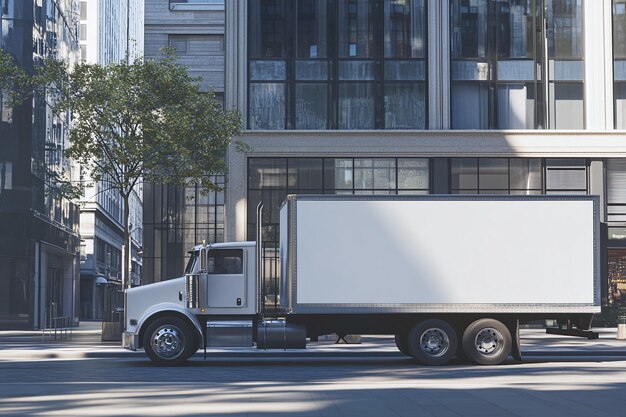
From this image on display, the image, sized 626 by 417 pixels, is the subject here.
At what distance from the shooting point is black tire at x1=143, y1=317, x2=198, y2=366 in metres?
24.6

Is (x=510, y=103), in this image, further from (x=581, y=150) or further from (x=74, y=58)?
(x=74, y=58)

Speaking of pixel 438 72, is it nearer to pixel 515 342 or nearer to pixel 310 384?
pixel 515 342

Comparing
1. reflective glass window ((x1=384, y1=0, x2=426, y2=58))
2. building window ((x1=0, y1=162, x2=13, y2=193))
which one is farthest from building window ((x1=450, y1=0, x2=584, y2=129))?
building window ((x1=0, y1=162, x2=13, y2=193))

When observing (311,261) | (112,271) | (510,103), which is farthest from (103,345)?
(112,271)

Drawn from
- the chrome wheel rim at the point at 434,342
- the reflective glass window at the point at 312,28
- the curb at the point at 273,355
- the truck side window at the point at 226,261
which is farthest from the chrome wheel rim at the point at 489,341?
the reflective glass window at the point at 312,28

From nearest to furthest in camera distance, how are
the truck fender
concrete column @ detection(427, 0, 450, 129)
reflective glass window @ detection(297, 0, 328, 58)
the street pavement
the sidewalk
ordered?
the street pavement
the truck fender
the sidewalk
concrete column @ detection(427, 0, 450, 129)
reflective glass window @ detection(297, 0, 328, 58)

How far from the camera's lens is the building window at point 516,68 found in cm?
4738

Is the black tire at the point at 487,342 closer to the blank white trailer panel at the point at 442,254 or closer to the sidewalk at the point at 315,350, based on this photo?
the blank white trailer panel at the point at 442,254

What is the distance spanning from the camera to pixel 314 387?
1839 cm

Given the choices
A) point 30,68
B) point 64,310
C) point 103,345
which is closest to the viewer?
point 103,345

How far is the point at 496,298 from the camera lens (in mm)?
24406

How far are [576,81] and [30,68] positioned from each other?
24499 mm

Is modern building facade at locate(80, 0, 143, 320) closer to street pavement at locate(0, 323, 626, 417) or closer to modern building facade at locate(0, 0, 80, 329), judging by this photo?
modern building facade at locate(0, 0, 80, 329)

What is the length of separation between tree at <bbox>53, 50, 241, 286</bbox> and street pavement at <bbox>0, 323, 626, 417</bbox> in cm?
830
